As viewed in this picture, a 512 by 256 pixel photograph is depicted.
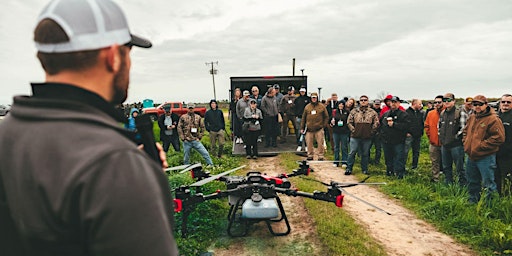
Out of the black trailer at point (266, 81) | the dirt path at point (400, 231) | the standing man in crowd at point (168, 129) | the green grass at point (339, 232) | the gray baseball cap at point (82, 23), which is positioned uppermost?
the black trailer at point (266, 81)

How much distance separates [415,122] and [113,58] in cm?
966

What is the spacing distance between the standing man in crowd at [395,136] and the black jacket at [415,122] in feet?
1.13

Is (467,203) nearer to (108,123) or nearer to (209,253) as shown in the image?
(209,253)

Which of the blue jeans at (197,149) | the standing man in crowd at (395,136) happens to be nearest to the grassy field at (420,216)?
the standing man in crowd at (395,136)

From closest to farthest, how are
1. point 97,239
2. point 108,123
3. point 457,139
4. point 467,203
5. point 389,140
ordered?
point 97,239 < point 108,123 < point 467,203 < point 457,139 < point 389,140

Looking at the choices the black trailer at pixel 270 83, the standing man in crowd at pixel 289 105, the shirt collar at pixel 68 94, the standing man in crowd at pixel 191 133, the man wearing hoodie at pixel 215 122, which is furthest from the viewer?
the standing man in crowd at pixel 289 105

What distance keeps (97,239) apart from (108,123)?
0.31m

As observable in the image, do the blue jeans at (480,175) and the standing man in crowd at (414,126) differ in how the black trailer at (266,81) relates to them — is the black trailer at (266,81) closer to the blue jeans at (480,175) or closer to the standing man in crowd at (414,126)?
the standing man in crowd at (414,126)

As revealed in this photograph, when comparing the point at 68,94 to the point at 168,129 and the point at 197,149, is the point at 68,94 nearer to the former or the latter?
the point at 197,149

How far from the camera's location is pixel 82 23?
96 centimetres

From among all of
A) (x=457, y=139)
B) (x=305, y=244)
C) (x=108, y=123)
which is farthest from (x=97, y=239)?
(x=457, y=139)

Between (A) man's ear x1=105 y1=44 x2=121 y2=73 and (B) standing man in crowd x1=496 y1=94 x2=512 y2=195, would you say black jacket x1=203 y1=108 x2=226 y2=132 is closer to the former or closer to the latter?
(B) standing man in crowd x1=496 y1=94 x2=512 y2=195

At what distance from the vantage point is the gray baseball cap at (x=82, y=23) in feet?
3.14

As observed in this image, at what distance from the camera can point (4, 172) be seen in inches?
37.4
